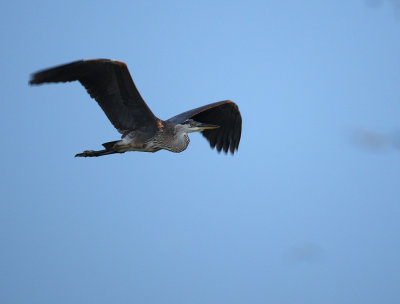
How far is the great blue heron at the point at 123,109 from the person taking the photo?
10383 mm

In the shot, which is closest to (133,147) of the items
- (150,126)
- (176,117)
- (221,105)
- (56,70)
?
(150,126)

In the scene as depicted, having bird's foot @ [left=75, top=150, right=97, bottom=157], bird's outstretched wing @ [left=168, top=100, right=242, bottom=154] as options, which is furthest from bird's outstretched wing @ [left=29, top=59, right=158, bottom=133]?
bird's outstretched wing @ [left=168, top=100, right=242, bottom=154]

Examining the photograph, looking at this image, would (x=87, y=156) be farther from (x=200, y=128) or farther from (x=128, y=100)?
(x=200, y=128)

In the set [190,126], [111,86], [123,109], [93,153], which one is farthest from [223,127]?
[111,86]

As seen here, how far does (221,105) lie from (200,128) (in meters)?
2.17

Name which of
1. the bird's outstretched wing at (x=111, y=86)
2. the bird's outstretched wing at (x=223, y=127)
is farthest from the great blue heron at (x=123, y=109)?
the bird's outstretched wing at (x=223, y=127)

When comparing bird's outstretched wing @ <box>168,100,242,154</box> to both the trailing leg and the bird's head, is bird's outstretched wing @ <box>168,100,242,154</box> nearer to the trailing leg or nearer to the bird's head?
the bird's head

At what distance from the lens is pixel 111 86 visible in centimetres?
1097

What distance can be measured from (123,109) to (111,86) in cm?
63

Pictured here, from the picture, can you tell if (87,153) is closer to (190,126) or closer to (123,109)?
(123,109)

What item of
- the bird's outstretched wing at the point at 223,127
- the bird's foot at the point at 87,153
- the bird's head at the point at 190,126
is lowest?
the bird's foot at the point at 87,153

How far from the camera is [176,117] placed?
1295cm

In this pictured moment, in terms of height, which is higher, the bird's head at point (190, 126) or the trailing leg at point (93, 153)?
the bird's head at point (190, 126)

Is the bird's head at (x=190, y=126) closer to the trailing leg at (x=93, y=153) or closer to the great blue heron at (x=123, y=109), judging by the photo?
the great blue heron at (x=123, y=109)
